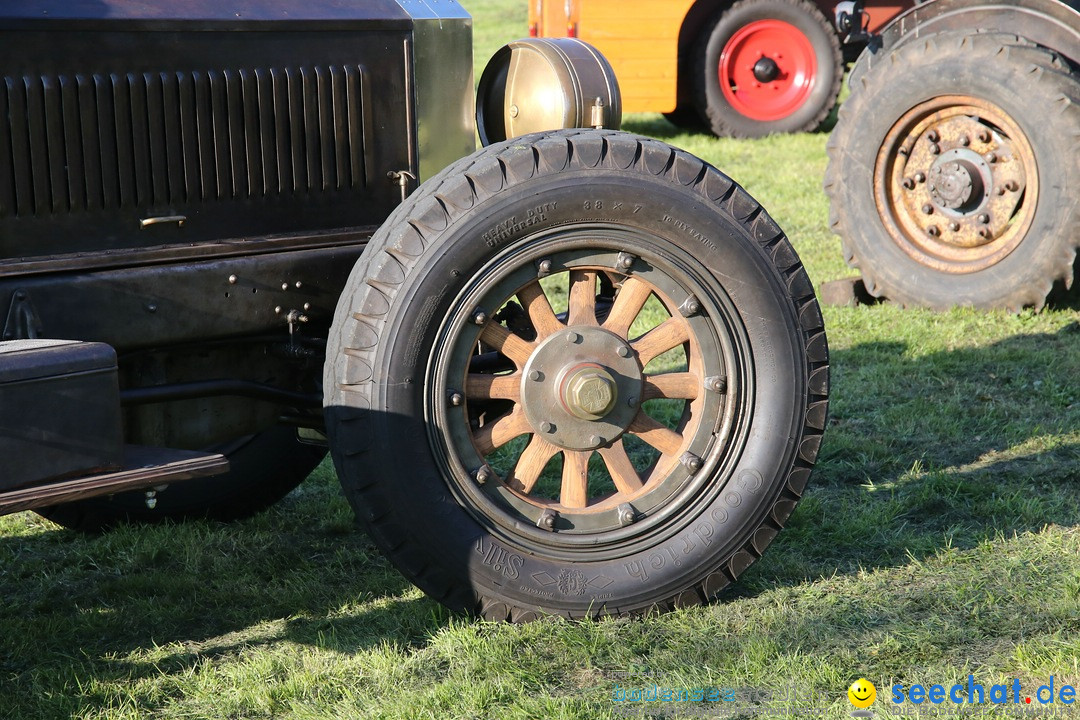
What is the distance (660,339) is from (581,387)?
0.29 metres

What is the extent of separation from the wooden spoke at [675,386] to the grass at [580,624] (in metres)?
0.60

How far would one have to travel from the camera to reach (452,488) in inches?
116

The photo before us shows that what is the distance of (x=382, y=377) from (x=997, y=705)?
5.39ft

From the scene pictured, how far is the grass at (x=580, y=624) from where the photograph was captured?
2.80 m

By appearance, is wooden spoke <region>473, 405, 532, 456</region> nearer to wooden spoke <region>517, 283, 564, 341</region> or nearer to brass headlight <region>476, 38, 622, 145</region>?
wooden spoke <region>517, 283, 564, 341</region>

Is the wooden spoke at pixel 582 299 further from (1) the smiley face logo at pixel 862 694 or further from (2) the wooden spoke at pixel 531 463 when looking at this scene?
(1) the smiley face logo at pixel 862 694

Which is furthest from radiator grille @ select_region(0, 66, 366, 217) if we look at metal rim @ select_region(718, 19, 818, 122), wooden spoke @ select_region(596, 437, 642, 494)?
metal rim @ select_region(718, 19, 818, 122)

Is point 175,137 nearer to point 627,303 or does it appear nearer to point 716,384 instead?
point 627,303

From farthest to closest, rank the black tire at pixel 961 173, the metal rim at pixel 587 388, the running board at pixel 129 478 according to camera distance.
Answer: the black tire at pixel 961 173, the metal rim at pixel 587 388, the running board at pixel 129 478

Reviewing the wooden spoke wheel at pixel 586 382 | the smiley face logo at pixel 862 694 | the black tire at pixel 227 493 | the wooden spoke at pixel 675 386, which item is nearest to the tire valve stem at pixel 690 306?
the wooden spoke wheel at pixel 586 382

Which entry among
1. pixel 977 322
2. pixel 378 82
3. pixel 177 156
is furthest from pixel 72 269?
pixel 977 322

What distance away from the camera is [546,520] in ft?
9.81

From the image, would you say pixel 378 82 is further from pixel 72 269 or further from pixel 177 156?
pixel 72 269

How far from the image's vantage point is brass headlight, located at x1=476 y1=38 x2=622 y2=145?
3420mm
